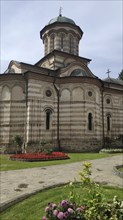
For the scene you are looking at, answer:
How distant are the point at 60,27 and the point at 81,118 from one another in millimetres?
12042

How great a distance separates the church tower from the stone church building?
5.02 feet

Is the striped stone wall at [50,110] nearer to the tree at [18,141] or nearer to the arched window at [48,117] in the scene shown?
the arched window at [48,117]

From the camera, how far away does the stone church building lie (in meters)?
20.2

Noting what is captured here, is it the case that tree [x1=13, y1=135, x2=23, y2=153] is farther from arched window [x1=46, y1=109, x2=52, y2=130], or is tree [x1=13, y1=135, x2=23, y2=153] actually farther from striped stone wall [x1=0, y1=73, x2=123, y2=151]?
arched window [x1=46, y1=109, x2=52, y2=130]

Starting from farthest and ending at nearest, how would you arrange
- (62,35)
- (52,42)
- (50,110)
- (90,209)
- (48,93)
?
(52,42) → (62,35) → (48,93) → (50,110) → (90,209)

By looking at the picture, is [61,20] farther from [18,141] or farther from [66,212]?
[66,212]

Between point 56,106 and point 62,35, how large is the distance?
9.76m

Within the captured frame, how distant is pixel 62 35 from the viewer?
26.0m

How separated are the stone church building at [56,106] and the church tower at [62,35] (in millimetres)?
1531

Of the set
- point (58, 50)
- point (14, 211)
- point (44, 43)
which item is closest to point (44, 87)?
point (58, 50)

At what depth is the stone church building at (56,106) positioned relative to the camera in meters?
20.2

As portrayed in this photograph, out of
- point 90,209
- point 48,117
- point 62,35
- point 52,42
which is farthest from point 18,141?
point 90,209

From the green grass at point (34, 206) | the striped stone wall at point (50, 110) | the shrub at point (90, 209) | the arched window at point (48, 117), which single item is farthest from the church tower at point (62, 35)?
the shrub at point (90, 209)

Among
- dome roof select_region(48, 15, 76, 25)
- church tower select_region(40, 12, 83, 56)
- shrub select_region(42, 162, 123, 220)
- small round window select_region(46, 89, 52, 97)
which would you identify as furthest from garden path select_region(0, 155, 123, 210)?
dome roof select_region(48, 15, 76, 25)
